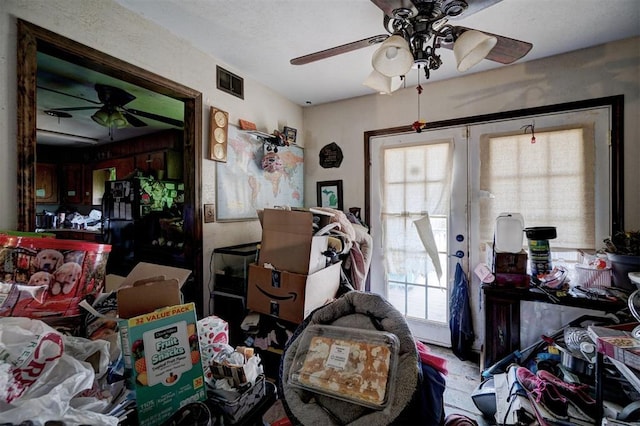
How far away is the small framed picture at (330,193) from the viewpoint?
3254mm

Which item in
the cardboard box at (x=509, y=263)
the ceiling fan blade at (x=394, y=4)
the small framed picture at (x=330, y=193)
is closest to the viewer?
the ceiling fan blade at (x=394, y=4)

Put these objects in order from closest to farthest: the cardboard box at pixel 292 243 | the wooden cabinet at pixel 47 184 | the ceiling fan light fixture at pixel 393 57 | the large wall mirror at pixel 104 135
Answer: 1. the ceiling fan light fixture at pixel 393 57
2. the large wall mirror at pixel 104 135
3. the cardboard box at pixel 292 243
4. the wooden cabinet at pixel 47 184

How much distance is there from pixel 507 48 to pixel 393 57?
0.66 meters

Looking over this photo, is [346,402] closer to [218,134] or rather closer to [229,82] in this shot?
[218,134]

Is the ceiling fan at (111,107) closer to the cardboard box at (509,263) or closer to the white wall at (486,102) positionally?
the white wall at (486,102)

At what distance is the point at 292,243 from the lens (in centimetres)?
190

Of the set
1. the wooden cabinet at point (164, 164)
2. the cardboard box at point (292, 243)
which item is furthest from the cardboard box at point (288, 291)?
the wooden cabinet at point (164, 164)

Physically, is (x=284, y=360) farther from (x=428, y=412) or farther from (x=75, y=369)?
(x=75, y=369)

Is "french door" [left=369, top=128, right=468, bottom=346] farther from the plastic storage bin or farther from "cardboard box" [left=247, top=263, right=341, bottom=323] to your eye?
the plastic storage bin

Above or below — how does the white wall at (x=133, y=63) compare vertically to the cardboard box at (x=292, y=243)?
above

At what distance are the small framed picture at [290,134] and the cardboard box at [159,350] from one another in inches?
88.0

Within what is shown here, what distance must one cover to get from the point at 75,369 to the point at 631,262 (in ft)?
9.09

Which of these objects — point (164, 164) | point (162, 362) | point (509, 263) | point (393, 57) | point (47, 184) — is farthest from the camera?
point (47, 184)

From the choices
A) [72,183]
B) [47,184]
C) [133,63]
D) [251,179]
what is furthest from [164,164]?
[47,184]
